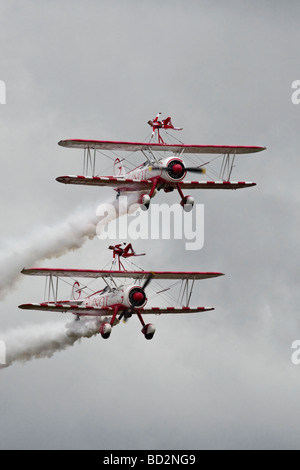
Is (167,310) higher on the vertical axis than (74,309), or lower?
higher

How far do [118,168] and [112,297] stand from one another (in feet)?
37.5

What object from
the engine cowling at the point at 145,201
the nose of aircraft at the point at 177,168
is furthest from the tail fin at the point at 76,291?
the nose of aircraft at the point at 177,168

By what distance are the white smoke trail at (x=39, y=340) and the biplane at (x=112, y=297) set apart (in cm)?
120

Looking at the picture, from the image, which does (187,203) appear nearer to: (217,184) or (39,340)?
(217,184)

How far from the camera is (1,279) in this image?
4919cm

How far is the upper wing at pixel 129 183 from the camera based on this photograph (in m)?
44.7

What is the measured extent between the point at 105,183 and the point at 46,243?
7.55 meters

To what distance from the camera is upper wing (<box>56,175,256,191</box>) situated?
1761 inches

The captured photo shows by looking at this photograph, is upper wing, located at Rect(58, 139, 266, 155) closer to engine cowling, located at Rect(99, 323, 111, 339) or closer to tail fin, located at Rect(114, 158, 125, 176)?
tail fin, located at Rect(114, 158, 125, 176)

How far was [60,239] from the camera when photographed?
5138 cm

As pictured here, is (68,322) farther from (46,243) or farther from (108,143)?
(108,143)

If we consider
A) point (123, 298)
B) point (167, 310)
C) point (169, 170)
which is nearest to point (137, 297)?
point (123, 298)

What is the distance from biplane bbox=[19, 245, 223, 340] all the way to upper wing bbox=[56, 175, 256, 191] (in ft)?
11.1
